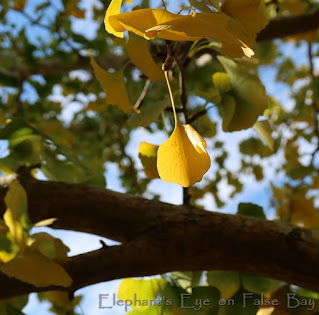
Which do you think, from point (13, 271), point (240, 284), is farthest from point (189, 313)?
point (13, 271)

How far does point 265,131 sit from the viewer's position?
635mm

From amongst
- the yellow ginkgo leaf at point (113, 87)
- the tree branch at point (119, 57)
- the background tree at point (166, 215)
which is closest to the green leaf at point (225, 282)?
the background tree at point (166, 215)

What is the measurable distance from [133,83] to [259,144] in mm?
593

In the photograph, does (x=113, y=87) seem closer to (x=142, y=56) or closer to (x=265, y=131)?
(x=142, y=56)

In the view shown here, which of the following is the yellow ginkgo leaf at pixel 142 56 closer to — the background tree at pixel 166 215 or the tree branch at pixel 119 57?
the background tree at pixel 166 215

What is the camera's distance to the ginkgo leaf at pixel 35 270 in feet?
1.35

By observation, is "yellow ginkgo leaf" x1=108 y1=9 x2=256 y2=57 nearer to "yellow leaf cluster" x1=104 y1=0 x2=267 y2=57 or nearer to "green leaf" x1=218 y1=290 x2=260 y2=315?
"yellow leaf cluster" x1=104 y1=0 x2=267 y2=57

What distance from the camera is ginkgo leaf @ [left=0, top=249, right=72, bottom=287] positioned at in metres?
0.41

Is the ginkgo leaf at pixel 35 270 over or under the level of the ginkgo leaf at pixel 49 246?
under

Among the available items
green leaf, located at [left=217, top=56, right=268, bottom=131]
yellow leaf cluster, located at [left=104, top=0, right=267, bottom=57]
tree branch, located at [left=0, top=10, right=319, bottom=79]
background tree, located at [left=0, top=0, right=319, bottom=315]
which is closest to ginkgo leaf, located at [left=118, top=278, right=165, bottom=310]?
background tree, located at [left=0, top=0, right=319, bottom=315]

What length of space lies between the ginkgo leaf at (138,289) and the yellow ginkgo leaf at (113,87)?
0.31m

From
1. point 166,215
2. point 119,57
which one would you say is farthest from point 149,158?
point 119,57

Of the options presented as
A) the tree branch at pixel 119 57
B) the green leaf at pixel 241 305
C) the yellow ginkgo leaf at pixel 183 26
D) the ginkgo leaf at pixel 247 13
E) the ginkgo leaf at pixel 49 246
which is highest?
the tree branch at pixel 119 57

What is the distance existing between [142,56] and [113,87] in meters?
0.06
